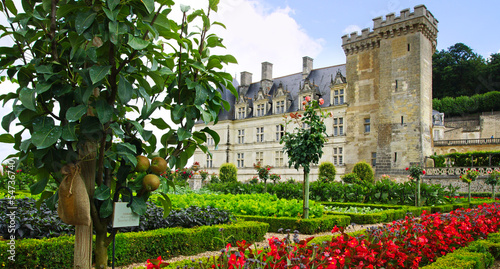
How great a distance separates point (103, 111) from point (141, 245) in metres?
3.99

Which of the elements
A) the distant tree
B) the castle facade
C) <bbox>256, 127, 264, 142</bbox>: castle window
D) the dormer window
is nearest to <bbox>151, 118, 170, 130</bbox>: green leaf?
the castle facade

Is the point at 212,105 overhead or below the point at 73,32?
below

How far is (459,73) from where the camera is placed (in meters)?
50.4

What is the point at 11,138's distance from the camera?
1.95 metres

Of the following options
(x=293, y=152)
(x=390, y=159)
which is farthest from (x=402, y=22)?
(x=293, y=152)

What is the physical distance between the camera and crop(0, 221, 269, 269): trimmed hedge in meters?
4.27

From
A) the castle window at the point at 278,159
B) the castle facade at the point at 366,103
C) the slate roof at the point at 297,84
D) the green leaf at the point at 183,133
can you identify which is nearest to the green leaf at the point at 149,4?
the green leaf at the point at 183,133

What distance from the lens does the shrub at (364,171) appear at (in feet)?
78.8

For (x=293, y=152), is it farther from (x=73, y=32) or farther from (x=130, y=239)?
(x=73, y=32)

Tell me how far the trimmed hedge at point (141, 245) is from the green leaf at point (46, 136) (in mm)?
1690

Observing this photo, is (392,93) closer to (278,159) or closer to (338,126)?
(338,126)

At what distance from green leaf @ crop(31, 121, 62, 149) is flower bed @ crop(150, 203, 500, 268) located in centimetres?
134

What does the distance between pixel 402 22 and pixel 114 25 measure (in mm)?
25051

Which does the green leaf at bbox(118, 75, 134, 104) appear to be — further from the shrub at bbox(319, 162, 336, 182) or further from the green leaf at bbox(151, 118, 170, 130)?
the shrub at bbox(319, 162, 336, 182)
